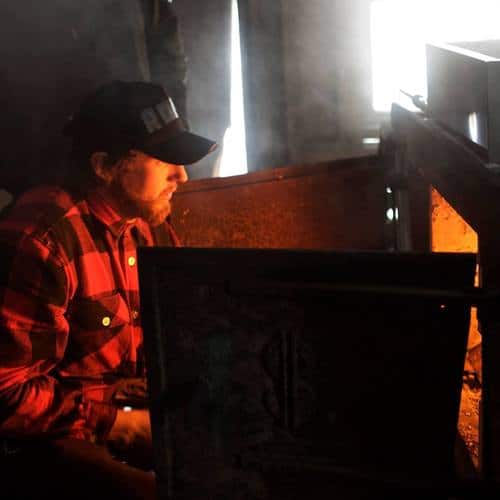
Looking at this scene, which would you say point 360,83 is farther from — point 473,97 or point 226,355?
point 226,355

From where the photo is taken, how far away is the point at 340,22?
227 inches

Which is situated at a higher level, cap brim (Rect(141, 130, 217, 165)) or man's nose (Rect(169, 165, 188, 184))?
cap brim (Rect(141, 130, 217, 165))

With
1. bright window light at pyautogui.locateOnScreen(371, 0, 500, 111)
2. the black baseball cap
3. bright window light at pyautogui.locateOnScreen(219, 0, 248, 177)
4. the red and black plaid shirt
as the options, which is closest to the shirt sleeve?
the red and black plaid shirt

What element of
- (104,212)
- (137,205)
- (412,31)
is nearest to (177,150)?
(137,205)

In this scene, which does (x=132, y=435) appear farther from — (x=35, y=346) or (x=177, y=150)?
(x=177, y=150)

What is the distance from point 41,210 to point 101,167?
0.33 metres

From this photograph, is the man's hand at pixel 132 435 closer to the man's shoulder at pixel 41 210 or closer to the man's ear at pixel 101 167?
the man's shoulder at pixel 41 210

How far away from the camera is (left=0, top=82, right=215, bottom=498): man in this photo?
102 inches

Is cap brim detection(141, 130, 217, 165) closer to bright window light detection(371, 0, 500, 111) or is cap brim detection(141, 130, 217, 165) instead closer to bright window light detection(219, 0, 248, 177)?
bright window light detection(219, 0, 248, 177)

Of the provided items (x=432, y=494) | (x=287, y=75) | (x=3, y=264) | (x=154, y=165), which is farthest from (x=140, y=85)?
(x=287, y=75)

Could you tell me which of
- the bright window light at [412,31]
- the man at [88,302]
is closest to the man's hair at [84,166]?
the man at [88,302]

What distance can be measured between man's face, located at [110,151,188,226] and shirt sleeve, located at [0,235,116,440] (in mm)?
435

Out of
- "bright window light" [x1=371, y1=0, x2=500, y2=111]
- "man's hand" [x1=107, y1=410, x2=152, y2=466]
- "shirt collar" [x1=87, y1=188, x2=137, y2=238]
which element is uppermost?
"bright window light" [x1=371, y1=0, x2=500, y2=111]

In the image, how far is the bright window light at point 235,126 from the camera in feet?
19.1
